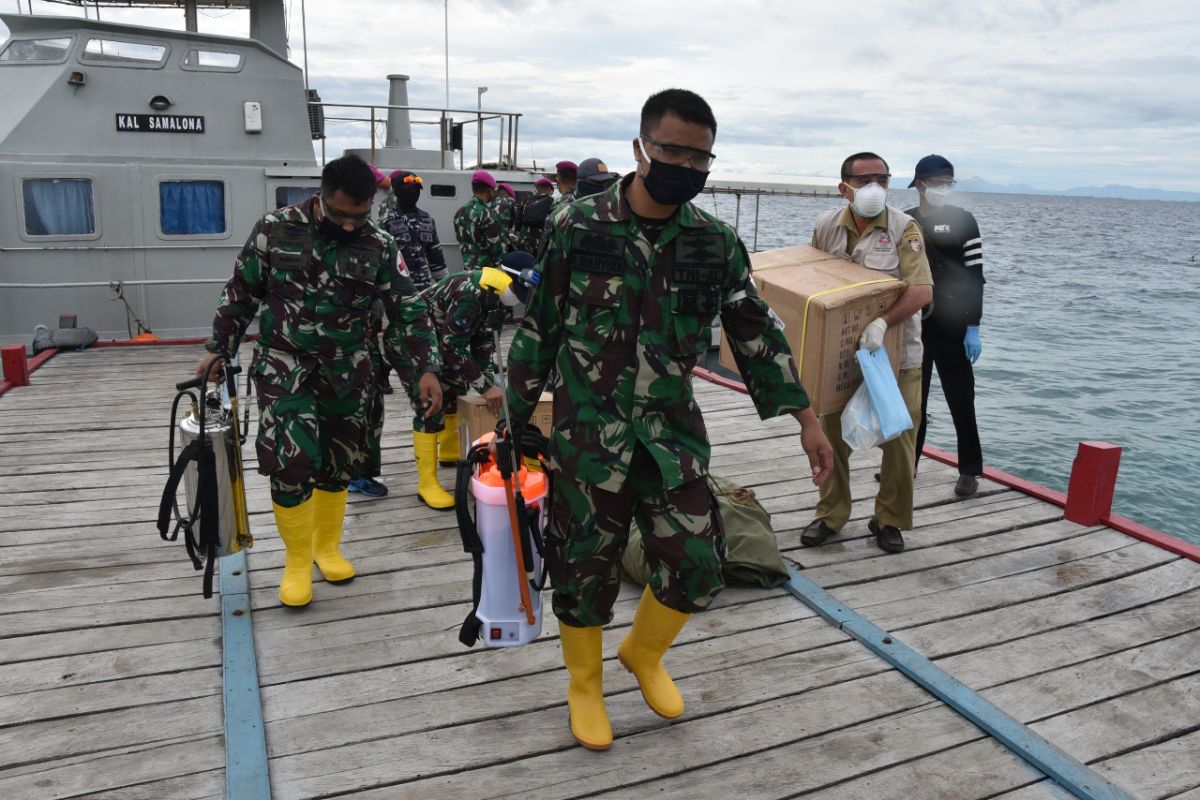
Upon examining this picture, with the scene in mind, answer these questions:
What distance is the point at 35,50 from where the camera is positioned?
10430mm

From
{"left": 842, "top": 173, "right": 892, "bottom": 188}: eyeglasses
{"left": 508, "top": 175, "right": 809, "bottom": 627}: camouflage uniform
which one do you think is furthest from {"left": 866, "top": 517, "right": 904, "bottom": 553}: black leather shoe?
{"left": 508, "top": 175, "right": 809, "bottom": 627}: camouflage uniform

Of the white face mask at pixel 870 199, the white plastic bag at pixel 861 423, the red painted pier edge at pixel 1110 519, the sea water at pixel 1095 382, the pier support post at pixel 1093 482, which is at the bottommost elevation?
the sea water at pixel 1095 382

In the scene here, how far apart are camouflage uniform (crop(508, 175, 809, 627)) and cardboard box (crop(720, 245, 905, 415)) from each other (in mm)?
1341

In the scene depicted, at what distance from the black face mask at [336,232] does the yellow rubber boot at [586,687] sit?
75.8 inches

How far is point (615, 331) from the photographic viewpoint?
288 cm

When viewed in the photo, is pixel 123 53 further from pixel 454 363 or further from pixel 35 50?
pixel 454 363

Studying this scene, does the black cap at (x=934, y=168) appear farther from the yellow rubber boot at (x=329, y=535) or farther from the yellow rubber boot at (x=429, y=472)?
the yellow rubber boot at (x=329, y=535)

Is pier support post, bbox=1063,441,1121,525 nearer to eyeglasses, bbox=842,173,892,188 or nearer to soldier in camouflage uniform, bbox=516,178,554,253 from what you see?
eyeglasses, bbox=842,173,892,188

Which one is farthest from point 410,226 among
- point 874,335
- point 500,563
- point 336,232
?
point 500,563

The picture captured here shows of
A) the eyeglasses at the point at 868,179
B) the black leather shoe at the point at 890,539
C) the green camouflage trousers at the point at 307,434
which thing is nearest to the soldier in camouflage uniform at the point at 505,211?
the eyeglasses at the point at 868,179

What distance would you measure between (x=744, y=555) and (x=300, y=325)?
2367 millimetres

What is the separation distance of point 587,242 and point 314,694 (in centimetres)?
206

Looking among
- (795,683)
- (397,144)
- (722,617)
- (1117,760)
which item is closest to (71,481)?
(722,617)

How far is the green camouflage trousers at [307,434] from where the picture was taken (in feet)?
12.9
